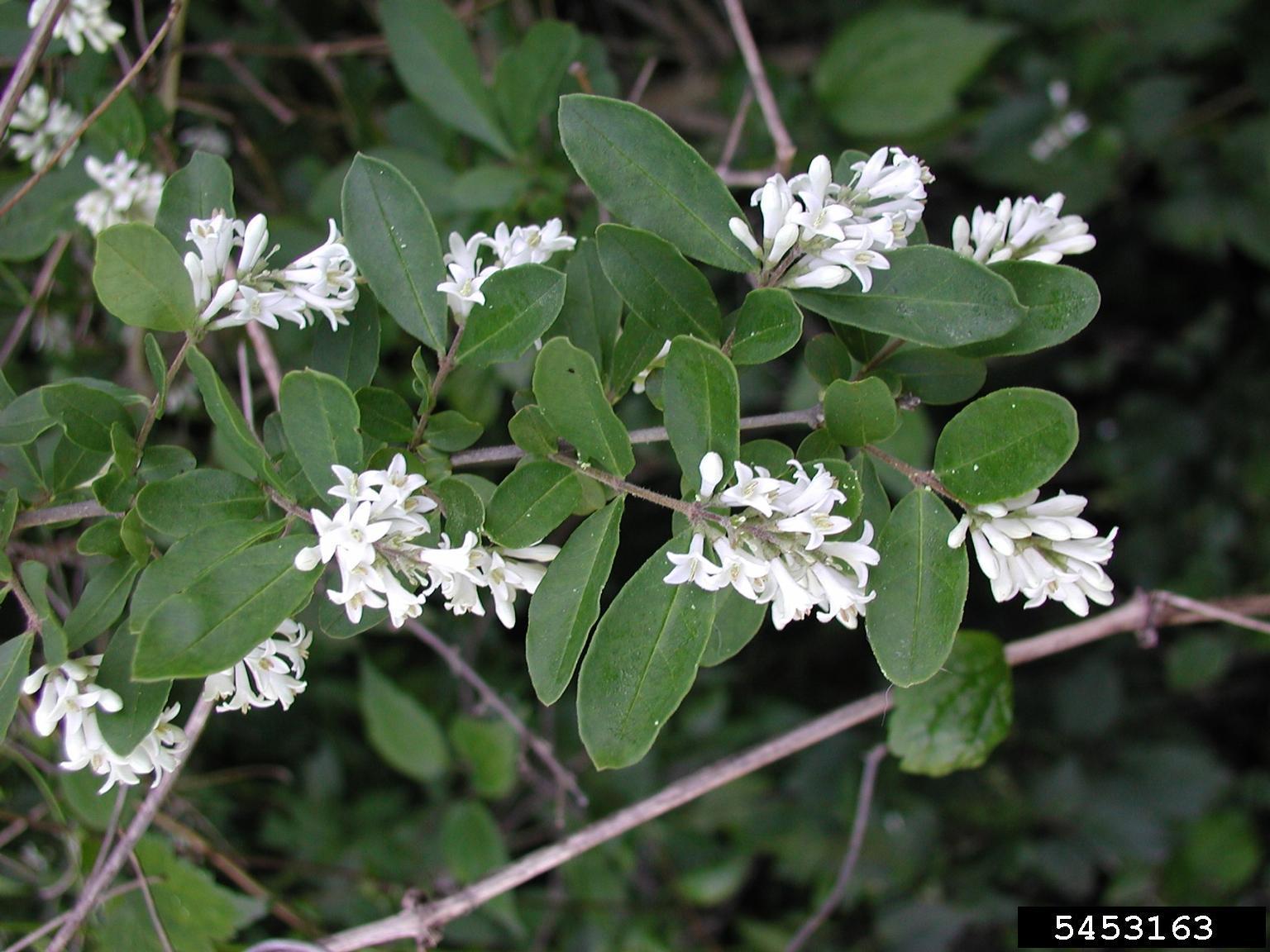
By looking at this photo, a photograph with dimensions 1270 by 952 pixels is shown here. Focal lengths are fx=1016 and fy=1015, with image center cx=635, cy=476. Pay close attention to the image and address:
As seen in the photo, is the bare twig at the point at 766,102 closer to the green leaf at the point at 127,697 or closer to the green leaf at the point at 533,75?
the green leaf at the point at 533,75

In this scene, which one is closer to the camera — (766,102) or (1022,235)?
(1022,235)

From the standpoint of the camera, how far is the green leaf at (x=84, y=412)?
55.0 inches

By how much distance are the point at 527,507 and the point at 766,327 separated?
1.35 feet

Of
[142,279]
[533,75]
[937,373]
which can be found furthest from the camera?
[533,75]

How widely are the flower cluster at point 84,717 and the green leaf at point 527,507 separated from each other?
57 cm

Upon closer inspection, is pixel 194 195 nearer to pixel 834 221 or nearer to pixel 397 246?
pixel 397 246

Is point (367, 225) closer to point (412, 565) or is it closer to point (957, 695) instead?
point (412, 565)

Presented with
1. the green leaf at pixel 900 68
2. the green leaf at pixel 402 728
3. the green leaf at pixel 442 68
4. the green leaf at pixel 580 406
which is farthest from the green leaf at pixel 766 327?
the green leaf at pixel 900 68

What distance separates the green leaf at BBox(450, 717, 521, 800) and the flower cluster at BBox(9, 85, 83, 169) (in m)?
1.76

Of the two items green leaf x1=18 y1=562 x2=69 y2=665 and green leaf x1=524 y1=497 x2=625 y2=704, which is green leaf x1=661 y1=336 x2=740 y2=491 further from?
green leaf x1=18 y1=562 x2=69 y2=665

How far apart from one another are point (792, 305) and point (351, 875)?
2.37m

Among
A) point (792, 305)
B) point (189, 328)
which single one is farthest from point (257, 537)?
point (792, 305)

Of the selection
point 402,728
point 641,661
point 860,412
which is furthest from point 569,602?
point 402,728

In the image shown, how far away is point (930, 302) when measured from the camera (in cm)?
140
